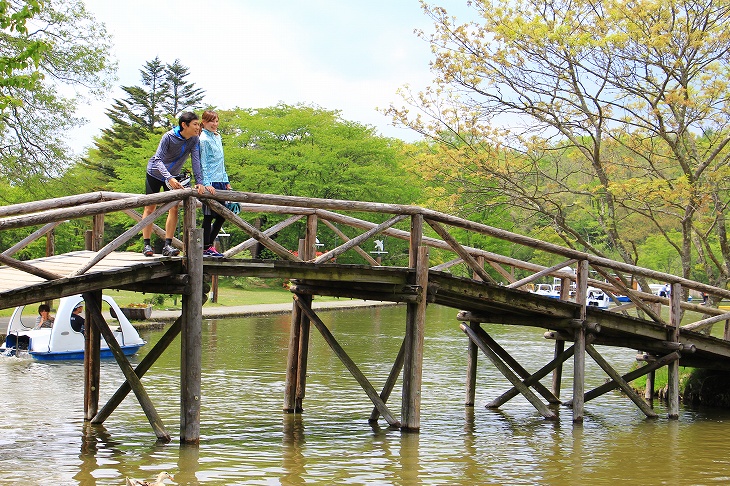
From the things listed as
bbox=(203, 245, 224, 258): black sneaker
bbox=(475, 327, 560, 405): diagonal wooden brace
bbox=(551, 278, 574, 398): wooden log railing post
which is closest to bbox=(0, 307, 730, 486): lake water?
bbox=(475, 327, 560, 405): diagonal wooden brace

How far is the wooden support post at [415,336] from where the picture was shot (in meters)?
13.7

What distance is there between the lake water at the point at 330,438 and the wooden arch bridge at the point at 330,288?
523 millimetres

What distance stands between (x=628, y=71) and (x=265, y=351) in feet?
37.6

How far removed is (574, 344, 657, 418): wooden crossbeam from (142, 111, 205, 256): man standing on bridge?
292 inches

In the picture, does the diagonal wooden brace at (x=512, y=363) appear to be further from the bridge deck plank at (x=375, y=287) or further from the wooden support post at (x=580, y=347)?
the wooden support post at (x=580, y=347)

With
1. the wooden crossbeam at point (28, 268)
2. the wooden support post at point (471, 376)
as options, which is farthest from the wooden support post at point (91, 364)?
the wooden support post at point (471, 376)

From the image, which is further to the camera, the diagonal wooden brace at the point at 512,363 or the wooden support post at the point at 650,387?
the wooden support post at the point at 650,387

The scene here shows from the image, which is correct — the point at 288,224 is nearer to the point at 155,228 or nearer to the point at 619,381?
the point at 155,228

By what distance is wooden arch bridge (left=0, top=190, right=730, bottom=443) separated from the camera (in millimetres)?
11500

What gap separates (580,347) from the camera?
15.8 m

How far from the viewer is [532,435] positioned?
14.8 m

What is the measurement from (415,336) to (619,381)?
467 centimetres

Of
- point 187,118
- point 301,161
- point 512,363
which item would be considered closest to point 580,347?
point 512,363

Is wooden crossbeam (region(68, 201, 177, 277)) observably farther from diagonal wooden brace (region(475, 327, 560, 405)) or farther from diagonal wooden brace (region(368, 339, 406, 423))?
diagonal wooden brace (region(475, 327, 560, 405))
